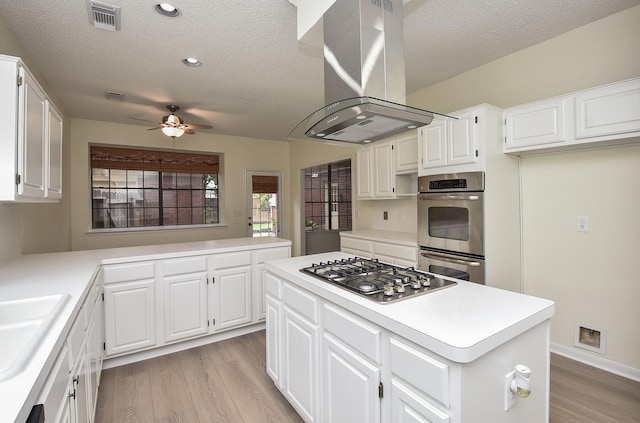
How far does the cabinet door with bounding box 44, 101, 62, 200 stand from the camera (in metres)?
2.01

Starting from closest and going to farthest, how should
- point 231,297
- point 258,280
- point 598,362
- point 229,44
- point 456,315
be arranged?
1. point 456,315
2. point 598,362
3. point 229,44
4. point 231,297
5. point 258,280

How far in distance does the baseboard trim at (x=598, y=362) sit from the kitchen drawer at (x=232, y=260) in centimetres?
291

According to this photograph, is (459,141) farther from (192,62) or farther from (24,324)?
(24,324)

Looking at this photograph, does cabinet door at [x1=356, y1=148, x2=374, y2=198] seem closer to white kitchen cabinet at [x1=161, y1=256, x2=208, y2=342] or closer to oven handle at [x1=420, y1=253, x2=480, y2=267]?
oven handle at [x1=420, y1=253, x2=480, y2=267]

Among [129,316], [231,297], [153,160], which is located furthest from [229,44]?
[153,160]

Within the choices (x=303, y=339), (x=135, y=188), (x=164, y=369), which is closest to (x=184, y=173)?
(x=135, y=188)

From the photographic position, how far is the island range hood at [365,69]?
157cm

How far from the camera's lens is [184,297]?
2877 millimetres

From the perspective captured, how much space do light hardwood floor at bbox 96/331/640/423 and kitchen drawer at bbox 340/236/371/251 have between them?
5.51 feet

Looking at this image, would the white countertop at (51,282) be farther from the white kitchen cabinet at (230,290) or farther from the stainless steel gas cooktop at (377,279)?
the stainless steel gas cooktop at (377,279)

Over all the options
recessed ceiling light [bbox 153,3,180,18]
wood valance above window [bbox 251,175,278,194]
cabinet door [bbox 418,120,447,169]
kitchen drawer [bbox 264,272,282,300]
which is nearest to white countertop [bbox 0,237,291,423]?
kitchen drawer [bbox 264,272,282,300]

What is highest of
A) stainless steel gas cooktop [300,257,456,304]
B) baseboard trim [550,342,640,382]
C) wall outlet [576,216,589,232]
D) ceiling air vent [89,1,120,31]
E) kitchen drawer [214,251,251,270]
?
ceiling air vent [89,1,120,31]

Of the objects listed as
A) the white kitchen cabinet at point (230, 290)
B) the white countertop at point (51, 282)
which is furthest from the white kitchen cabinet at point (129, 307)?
the white kitchen cabinet at point (230, 290)

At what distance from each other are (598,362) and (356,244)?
7.84ft
